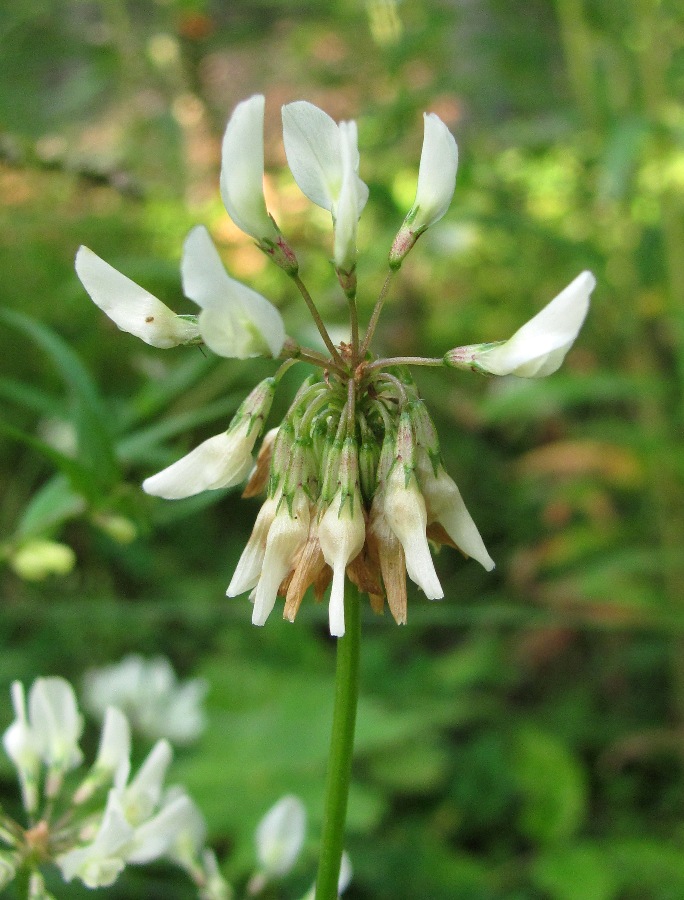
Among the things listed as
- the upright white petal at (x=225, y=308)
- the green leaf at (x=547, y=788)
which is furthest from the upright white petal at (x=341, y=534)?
the green leaf at (x=547, y=788)

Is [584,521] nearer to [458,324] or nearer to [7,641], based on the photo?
[458,324]

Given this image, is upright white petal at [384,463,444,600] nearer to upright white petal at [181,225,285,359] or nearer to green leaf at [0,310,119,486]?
upright white petal at [181,225,285,359]

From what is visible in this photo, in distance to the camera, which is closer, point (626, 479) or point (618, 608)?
point (618, 608)

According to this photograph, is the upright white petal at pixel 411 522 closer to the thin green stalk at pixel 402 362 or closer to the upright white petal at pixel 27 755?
the thin green stalk at pixel 402 362

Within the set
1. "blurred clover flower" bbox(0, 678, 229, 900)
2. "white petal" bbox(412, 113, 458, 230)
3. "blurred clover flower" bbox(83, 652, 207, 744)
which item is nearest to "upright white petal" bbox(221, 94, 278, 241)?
"white petal" bbox(412, 113, 458, 230)

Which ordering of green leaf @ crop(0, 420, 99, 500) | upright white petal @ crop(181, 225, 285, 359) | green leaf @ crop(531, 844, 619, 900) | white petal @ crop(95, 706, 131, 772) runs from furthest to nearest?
green leaf @ crop(531, 844, 619, 900), green leaf @ crop(0, 420, 99, 500), white petal @ crop(95, 706, 131, 772), upright white petal @ crop(181, 225, 285, 359)


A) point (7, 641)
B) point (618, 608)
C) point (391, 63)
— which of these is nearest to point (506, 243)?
point (391, 63)
